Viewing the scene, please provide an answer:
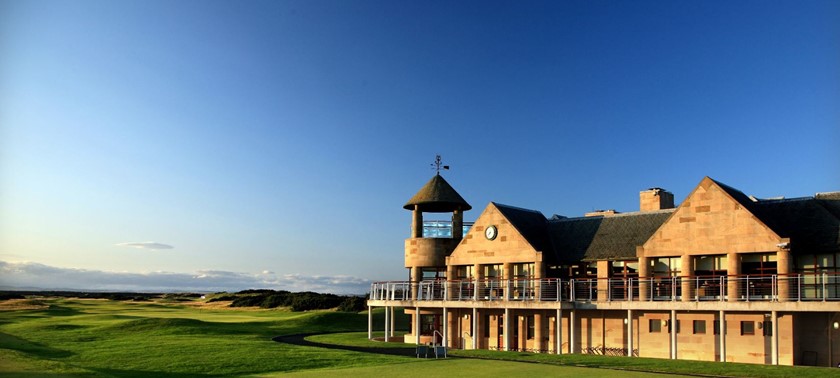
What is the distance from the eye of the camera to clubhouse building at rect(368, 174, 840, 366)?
107 feet

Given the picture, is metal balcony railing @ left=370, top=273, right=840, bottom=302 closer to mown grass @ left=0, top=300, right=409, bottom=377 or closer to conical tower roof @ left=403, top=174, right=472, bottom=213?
conical tower roof @ left=403, top=174, right=472, bottom=213

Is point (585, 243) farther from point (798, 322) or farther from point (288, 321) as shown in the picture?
point (288, 321)

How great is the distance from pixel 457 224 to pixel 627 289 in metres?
13.3

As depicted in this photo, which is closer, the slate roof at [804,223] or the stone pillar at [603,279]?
the slate roof at [804,223]

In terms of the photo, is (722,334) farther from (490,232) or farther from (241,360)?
(241,360)

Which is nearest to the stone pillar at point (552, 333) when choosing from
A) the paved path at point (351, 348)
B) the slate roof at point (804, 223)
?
the paved path at point (351, 348)

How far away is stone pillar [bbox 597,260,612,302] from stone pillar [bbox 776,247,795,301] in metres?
8.14

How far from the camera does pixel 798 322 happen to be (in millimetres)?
32938

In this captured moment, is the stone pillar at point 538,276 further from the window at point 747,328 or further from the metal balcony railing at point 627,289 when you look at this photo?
the window at point 747,328

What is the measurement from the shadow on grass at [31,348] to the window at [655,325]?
2823 cm

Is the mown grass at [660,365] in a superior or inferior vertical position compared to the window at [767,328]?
inferior

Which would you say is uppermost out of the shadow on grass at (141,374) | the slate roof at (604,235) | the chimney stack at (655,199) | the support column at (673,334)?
the chimney stack at (655,199)

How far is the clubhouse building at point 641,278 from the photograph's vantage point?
32.5 m

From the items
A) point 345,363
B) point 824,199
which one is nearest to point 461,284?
point 345,363
